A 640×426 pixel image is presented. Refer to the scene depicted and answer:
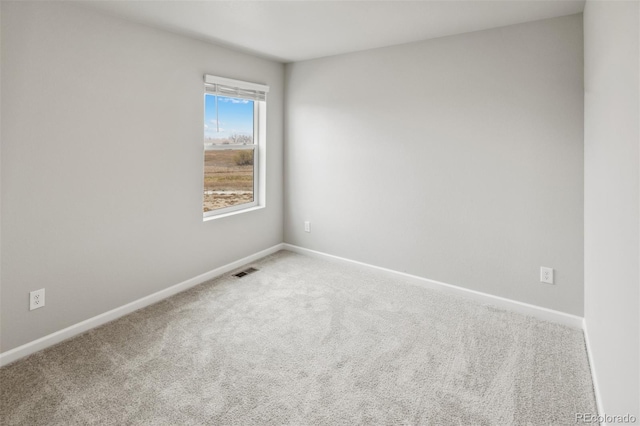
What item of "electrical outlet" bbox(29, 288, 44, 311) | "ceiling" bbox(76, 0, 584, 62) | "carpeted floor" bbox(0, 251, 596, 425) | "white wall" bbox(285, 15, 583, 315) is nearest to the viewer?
"carpeted floor" bbox(0, 251, 596, 425)

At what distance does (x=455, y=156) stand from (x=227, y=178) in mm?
2368

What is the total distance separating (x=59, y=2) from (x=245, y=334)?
2555 mm

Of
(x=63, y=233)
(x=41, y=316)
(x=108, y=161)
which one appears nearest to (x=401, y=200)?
(x=108, y=161)

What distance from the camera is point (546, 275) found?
277 centimetres

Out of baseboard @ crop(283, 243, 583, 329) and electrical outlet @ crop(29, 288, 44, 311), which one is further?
baseboard @ crop(283, 243, 583, 329)

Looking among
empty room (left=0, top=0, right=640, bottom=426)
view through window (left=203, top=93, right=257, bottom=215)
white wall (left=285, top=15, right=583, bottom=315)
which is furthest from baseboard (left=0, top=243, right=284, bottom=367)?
white wall (left=285, top=15, right=583, bottom=315)

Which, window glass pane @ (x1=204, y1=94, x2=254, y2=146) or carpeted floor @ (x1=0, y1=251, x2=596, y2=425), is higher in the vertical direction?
window glass pane @ (x1=204, y1=94, x2=254, y2=146)

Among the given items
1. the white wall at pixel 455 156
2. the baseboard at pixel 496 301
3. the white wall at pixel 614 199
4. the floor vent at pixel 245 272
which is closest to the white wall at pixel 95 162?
the floor vent at pixel 245 272

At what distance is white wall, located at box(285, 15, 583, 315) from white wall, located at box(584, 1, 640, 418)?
1.41 feet

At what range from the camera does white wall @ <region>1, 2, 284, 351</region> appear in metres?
2.18

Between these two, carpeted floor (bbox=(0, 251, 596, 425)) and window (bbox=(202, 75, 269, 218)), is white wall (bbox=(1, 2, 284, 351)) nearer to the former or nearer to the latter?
window (bbox=(202, 75, 269, 218))

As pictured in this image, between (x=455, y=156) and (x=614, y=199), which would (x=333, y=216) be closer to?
(x=455, y=156)

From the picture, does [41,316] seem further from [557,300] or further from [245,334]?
[557,300]

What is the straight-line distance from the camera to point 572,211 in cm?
262
